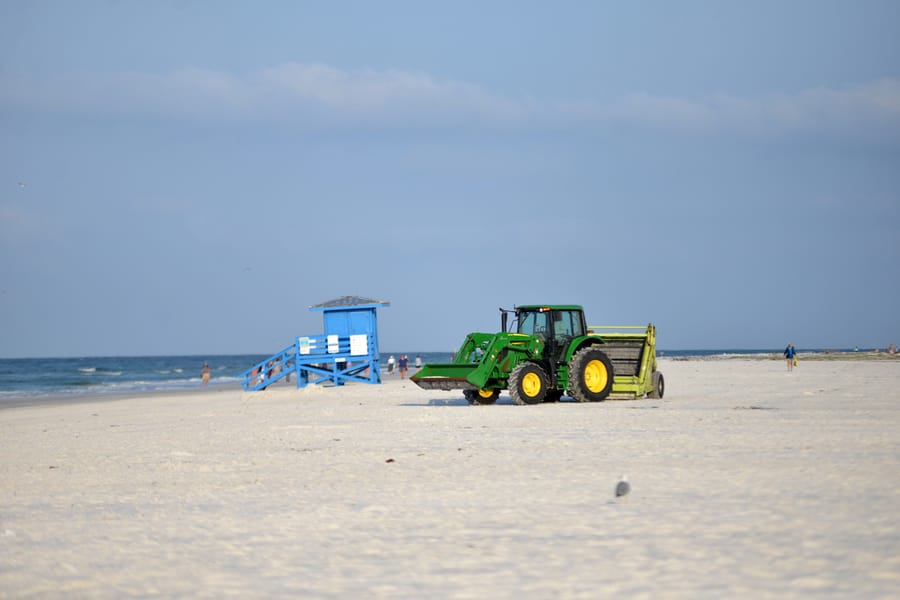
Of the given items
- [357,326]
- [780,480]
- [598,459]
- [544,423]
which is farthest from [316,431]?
[357,326]

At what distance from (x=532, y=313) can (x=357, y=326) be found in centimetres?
1428

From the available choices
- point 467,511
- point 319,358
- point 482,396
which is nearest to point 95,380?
point 319,358

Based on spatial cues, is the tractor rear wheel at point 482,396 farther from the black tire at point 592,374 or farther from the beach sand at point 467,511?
the beach sand at point 467,511

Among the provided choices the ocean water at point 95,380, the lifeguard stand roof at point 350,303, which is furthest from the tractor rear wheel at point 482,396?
the ocean water at point 95,380

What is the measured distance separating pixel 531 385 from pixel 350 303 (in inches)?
605

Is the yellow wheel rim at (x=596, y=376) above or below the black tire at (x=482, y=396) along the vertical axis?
above

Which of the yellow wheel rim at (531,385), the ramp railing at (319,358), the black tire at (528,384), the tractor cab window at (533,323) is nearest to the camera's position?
the black tire at (528,384)

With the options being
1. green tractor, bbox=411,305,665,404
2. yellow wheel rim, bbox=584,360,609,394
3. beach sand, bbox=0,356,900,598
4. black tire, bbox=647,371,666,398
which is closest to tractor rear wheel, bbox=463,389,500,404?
green tractor, bbox=411,305,665,404

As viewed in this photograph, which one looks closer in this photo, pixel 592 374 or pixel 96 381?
pixel 592 374

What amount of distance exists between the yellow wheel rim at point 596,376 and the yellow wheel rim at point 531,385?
1.10 metres

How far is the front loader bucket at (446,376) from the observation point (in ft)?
67.2

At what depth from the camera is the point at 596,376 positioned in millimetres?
21484

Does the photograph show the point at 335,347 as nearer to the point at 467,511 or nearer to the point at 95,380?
the point at 467,511

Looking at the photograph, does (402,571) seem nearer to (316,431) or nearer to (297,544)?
(297,544)
